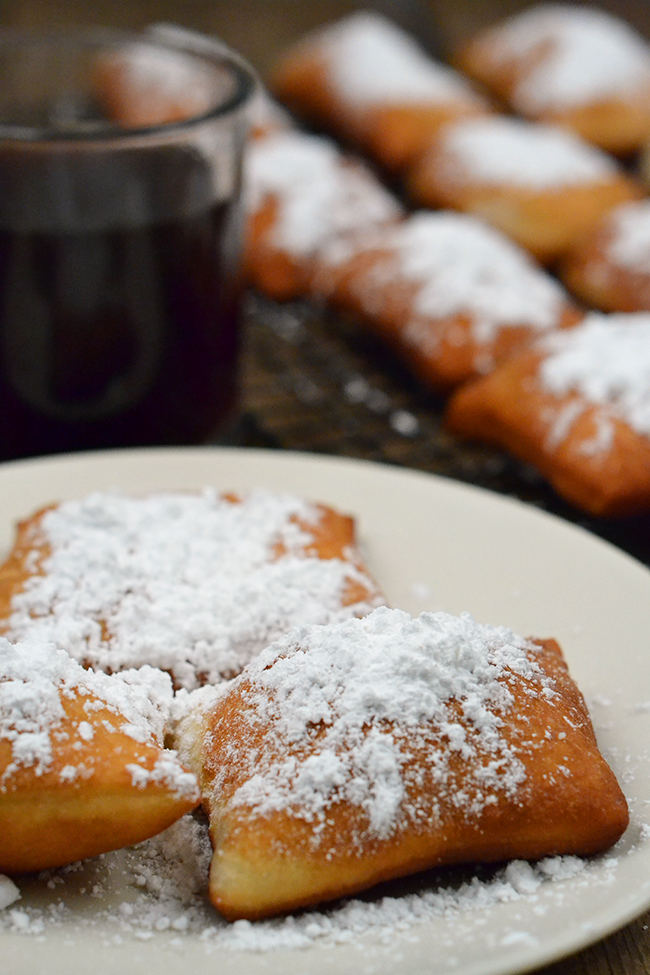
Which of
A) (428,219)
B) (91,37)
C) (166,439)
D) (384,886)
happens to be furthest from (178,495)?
(428,219)

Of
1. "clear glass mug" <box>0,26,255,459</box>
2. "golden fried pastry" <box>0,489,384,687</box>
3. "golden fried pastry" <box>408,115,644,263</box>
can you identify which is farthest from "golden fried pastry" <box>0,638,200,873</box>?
"golden fried pastry" <box>408,115,644,263</box>

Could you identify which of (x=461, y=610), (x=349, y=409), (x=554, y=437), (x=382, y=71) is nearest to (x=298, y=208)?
(x=349, y=409)

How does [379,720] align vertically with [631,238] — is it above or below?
above

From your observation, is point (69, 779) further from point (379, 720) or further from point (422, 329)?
point (422, 329)

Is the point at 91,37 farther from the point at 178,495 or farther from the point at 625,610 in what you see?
the point at 625,610

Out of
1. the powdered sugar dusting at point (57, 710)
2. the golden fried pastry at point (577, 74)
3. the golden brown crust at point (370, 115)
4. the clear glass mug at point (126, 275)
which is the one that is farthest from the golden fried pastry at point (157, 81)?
the golden fried pastry at point (577, 74)
